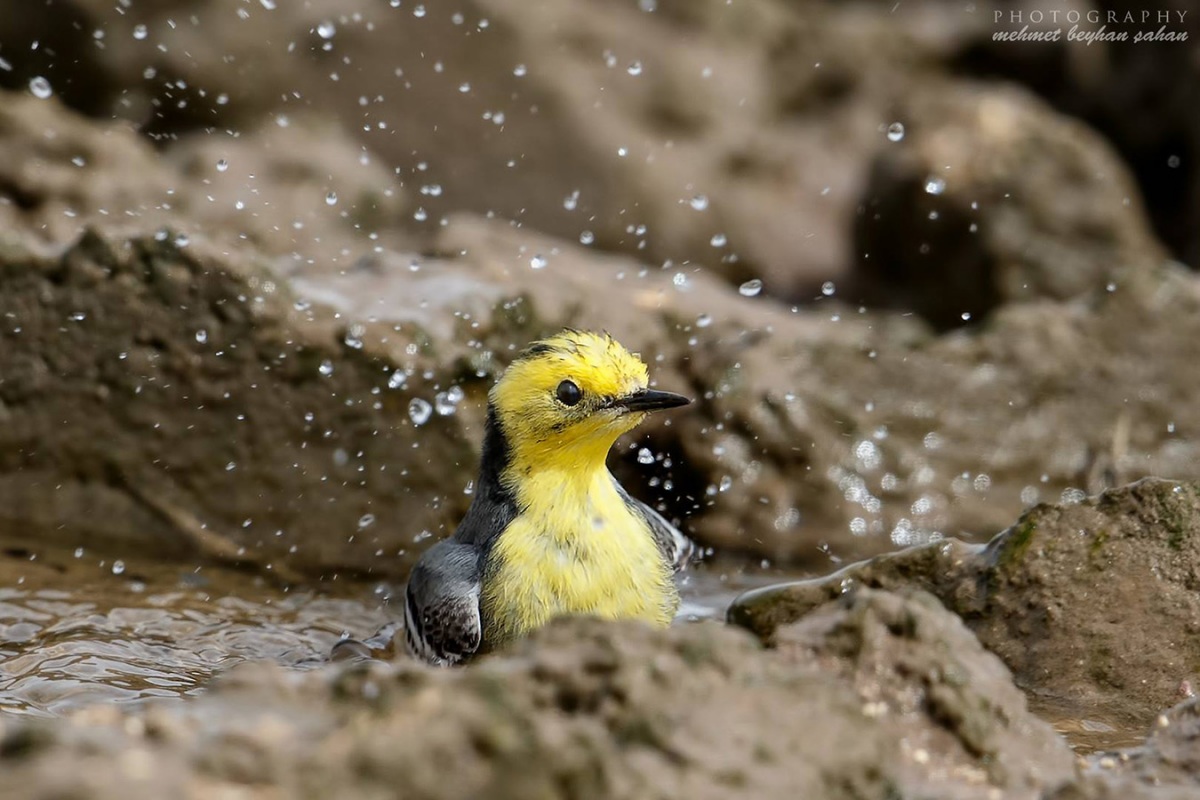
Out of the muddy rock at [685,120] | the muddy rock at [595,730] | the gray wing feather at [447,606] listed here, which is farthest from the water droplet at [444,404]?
the muddy rock at [595,730]

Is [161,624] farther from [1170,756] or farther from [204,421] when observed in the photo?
[1170,756]

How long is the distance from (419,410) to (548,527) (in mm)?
2099

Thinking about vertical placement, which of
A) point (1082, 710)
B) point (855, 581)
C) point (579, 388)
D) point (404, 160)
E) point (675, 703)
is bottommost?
point (1082, 710)

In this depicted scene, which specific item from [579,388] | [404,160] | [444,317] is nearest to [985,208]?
[404,160]

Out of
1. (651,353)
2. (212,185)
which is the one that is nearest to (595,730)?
(651,353)

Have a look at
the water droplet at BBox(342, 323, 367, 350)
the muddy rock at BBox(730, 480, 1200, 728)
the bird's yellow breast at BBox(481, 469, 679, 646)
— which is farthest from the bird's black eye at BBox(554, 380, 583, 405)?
the water droplet at BBox(342, 323, 367, 350)

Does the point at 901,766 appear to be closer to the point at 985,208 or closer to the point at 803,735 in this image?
the point at 803,735

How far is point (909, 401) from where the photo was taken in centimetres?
813

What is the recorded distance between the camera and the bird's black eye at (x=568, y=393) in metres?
5.34

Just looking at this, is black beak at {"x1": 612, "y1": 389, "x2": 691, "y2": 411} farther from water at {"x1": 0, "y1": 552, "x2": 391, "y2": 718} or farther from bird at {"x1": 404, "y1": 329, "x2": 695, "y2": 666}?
water at {"x1": 0, "y1": 552, "x2": 391, "y2": 718}

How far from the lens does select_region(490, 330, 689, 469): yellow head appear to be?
534cm

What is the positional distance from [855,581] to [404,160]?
265 inches

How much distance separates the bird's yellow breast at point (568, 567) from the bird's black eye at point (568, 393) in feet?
0.95

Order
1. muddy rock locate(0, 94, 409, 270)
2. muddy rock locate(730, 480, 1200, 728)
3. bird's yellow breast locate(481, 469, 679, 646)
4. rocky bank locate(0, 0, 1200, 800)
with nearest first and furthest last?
1. rocky bank locate(0, 0, 1200, 800)
2. muddy rock locate(730, 480, 1200, 728)
3. bird's yellow breast locate(481, 469, 679, 646)
4. muddy rock locate(0, 94, 409, 270)
